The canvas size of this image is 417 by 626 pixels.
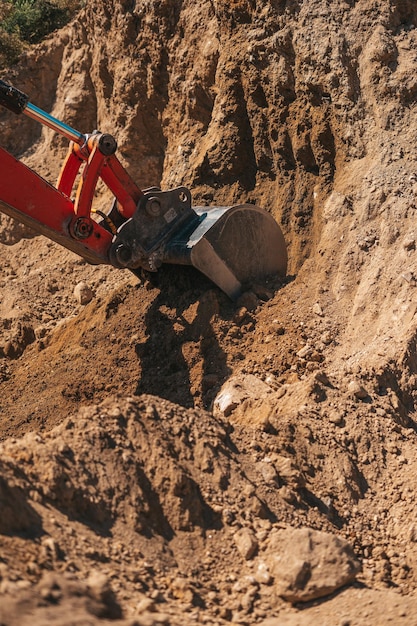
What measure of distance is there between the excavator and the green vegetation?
5.79 metres

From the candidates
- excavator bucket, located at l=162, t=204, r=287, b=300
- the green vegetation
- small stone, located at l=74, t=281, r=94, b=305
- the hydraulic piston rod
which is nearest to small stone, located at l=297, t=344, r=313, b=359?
excavator bucket, located at l=162, t=204, r=287, b=300

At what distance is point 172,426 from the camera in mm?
6422

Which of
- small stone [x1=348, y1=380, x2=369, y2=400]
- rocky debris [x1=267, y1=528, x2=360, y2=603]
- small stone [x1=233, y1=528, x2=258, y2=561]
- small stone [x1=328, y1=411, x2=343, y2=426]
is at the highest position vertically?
small stone [x1=348, y1=380, x2=369, y2=400]

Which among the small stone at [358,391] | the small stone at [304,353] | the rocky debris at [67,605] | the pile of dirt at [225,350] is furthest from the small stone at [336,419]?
the rocky debris at [67,605]

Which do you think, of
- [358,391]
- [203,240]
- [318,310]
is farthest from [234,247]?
[358,391]

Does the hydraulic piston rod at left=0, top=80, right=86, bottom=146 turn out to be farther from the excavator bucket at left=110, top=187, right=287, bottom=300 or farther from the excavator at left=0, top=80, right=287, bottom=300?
the excavator bucket at left=110, top=187, right=287, bottom=300

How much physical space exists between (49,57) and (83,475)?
9540 millimetres

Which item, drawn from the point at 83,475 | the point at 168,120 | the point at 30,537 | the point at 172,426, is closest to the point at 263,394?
the point at 172,426

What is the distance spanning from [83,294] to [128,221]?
247 centimetres

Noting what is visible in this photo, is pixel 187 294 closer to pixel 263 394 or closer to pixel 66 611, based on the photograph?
pixel 263 394

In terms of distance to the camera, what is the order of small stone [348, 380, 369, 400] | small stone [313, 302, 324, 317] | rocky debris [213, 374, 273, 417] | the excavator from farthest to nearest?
small stone [313, 302, 324, 317]
the excavator
rocky debris [213, 374, 273, 417]
small stone [348, 380, 369, 400]

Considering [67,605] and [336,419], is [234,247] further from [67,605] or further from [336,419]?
[67,605]

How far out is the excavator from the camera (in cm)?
809

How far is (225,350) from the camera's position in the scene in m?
8.82
